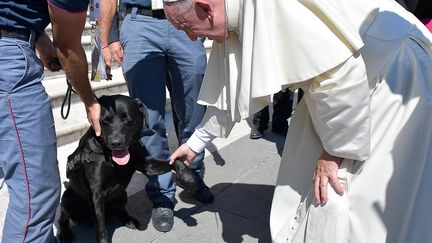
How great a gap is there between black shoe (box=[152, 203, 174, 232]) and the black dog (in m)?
0.33

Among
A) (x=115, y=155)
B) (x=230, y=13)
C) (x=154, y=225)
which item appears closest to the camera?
(x=230, y=13)

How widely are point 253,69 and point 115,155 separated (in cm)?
128

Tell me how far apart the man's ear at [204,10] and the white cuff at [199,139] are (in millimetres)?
733

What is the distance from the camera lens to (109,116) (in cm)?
257

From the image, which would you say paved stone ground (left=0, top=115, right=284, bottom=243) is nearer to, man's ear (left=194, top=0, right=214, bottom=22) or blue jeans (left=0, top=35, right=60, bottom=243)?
blue jeans (left=0, top=35, right=60, bottom=243)

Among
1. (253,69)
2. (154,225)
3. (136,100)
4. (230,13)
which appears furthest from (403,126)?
(154,225)

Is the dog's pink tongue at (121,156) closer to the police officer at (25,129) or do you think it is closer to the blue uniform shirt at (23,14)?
the police officer at (25,129)

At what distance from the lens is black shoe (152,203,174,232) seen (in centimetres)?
290

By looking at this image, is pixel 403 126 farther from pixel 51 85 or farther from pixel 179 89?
pixel 51 85

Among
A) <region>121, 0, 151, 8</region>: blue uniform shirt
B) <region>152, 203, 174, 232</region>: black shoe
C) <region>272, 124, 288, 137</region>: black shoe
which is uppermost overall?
<region>121, 0, 151, 8</region>: blue uniform shirt

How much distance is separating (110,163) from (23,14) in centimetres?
104

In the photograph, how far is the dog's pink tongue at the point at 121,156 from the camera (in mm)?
2541

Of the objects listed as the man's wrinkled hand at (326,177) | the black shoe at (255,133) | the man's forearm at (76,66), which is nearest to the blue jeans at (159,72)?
the man's forearm at (76,66)

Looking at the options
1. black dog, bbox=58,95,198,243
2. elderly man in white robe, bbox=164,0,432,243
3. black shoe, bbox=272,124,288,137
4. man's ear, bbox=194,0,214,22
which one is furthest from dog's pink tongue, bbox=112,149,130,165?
black shoe, bbox=272,124,288,137
